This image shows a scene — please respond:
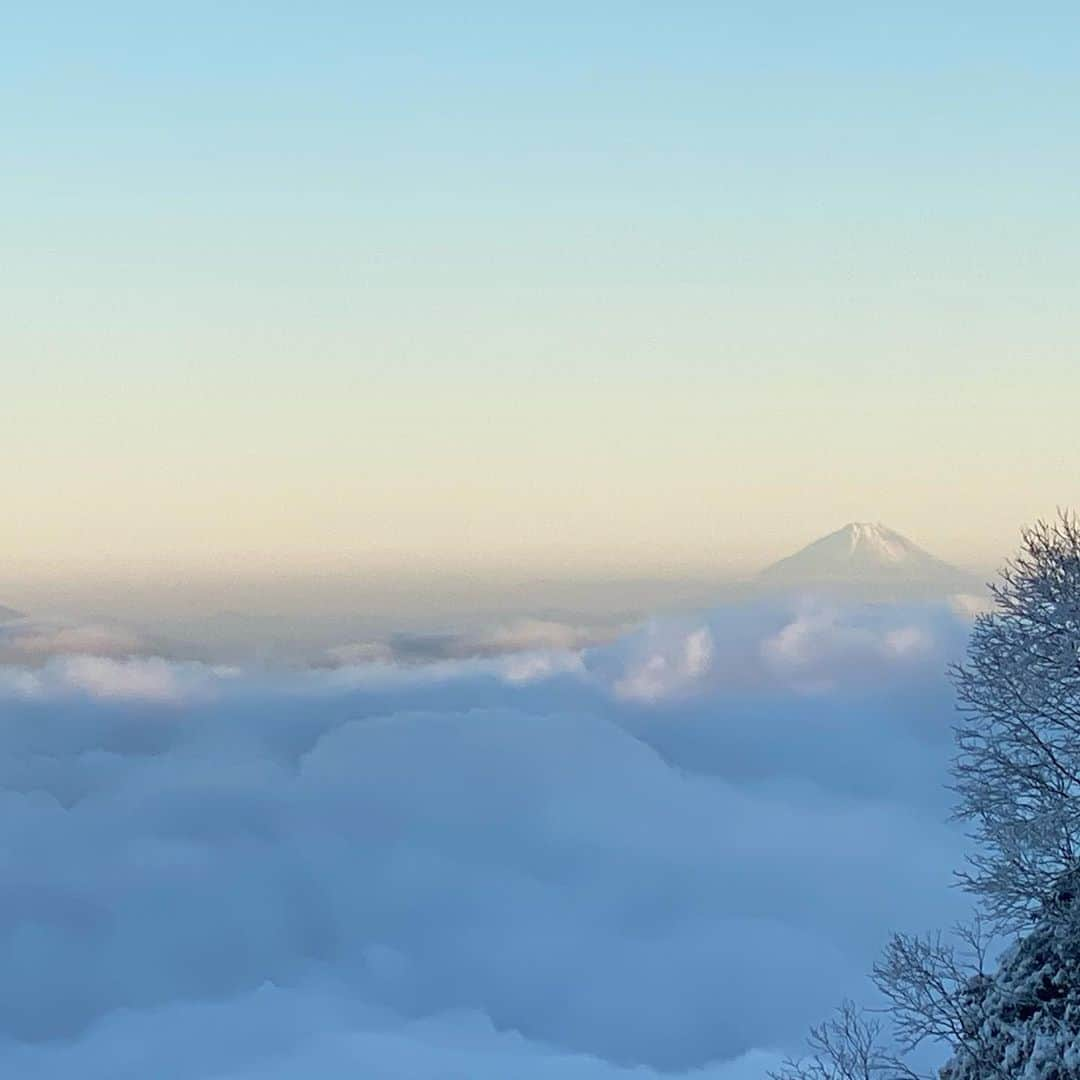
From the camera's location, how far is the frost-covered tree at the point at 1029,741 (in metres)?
26.8

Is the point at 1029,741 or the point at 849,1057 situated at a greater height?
the point at 1029,741

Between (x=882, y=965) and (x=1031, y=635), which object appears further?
(x=882, y=965)

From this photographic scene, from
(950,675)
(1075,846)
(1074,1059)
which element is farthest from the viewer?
(950,675)

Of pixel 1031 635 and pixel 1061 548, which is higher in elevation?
pixel 1061 548

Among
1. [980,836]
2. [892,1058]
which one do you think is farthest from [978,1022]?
[980,836]

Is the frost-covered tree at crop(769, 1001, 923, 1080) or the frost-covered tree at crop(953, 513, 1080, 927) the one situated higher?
the frost-covered tree at crop(953, 513, 1080, 927)

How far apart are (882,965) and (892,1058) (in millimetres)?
2016

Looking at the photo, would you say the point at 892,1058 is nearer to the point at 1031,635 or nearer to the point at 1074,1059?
the point at 1074,1059

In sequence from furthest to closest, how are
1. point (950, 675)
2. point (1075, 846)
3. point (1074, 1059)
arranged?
point (950, 675), point (1075, 846), point (1074, 1059)

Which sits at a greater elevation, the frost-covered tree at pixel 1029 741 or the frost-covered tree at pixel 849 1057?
the frost-covered tree at pixel 1029 741

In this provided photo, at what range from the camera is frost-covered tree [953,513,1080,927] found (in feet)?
87.8

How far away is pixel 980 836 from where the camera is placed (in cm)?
2803

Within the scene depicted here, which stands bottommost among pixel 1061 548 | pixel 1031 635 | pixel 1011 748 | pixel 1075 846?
pixel 1075 846

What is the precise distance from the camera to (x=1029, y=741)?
27391 mm
